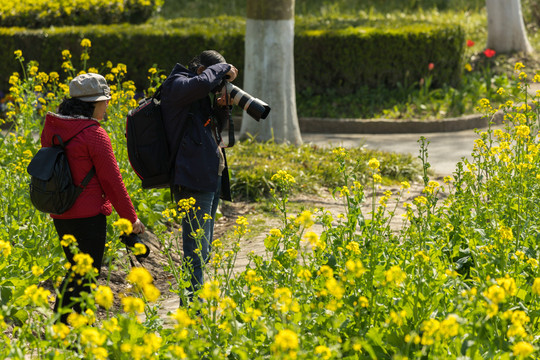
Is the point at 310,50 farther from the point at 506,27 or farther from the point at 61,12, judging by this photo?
the point at 61,12

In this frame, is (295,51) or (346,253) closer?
(346,253)

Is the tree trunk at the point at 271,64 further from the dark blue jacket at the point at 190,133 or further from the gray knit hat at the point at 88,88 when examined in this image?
the gray knit hat at the point at 88,88

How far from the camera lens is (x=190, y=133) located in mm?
4258

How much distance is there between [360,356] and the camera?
331 centimetres

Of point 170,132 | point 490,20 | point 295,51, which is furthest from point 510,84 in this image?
point 170,132

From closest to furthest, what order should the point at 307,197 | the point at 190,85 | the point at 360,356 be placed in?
the point at 360,356 → the point at 190,85 → the point at 307,197

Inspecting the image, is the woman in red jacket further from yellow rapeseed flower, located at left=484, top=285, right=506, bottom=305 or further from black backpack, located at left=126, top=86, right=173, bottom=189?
yellow rapeseed flower, located at left=484, top=285, right=506, bottom=305

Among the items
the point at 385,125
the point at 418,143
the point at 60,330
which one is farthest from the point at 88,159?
the point at 385,125

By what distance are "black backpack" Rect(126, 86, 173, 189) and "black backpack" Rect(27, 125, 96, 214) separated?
395 millimetres

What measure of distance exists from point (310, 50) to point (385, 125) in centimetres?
173

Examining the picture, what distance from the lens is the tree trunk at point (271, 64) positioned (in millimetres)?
8523

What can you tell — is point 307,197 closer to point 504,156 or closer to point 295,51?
point 504,156

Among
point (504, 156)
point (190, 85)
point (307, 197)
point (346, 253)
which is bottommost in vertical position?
point (307, 197)

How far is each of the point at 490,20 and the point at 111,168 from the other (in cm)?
1040
